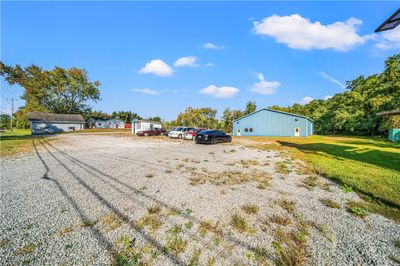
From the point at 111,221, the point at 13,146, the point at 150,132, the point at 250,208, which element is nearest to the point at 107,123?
the point at 150,132

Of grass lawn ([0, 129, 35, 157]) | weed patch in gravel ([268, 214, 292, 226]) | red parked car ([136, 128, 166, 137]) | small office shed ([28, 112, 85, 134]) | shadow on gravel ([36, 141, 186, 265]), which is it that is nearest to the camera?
shadow on gravel ([36, 141, 186, 265])

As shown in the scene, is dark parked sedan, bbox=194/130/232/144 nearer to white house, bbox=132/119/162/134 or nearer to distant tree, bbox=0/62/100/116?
white house, bbox=132/119/162/134

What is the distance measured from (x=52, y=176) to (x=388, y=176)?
11086 millimetres

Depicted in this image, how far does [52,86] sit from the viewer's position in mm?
49625

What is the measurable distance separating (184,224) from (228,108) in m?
51.3

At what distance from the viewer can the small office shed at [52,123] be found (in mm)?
39025

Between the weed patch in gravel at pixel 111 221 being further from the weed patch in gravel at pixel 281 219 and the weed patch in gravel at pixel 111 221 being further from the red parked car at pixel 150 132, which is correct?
the red parked car at pixel 150 132

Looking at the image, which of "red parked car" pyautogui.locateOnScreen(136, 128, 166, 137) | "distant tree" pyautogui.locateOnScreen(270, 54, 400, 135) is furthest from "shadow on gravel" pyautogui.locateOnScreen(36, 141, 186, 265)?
"distant tree" pyautogui.locateOnScreen(270, 54, 400, 135)

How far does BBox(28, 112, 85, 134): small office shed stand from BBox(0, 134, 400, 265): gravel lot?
45.5 m

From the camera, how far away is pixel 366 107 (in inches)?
1331

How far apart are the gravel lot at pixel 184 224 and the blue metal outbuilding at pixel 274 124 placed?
25.4 metres

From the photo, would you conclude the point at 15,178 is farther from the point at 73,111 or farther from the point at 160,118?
the point at 160,118

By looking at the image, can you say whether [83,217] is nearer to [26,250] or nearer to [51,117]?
[26,250]

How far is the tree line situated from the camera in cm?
3070
